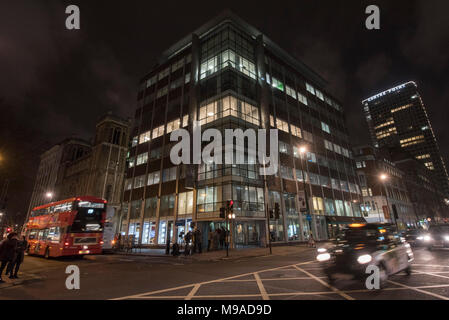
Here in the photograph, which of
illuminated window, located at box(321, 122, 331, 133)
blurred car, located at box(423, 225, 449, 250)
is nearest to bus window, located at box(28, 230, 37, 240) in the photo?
blurred car, located at box(423, 225, 449, 250)

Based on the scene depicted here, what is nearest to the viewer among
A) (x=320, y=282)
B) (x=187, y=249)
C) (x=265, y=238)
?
(x=320, y=282)

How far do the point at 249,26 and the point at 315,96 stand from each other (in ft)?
61.8

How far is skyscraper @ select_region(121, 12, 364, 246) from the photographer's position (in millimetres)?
25406

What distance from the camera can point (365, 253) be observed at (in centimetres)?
621

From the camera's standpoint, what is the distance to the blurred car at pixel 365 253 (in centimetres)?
620

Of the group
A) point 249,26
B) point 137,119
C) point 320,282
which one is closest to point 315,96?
point 249,26

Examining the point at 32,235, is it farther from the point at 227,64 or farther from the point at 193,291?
the point at 227,64

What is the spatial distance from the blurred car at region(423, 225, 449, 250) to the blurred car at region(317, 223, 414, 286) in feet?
35.8

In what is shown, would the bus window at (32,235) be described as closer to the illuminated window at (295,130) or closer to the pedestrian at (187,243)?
the pedestrian at (187,243)

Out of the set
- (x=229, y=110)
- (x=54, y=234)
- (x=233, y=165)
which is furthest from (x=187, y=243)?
(x=229, y=110)

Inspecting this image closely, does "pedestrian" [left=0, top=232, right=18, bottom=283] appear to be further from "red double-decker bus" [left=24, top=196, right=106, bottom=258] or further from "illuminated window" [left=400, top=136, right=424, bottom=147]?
"illuminated window" [left=400, top=136, right=424, bottom=147]

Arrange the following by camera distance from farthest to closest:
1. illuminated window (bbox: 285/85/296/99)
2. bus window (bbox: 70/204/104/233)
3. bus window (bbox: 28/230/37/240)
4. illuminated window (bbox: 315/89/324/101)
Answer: illuminated window (bbox: 315/89/324/101) → illuminated window (bbox: 285/85/296/99) → bus window (bbox: 28/230/37/240) → bus window (bbox: 70/204/104/233)

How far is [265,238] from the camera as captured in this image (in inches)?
981
